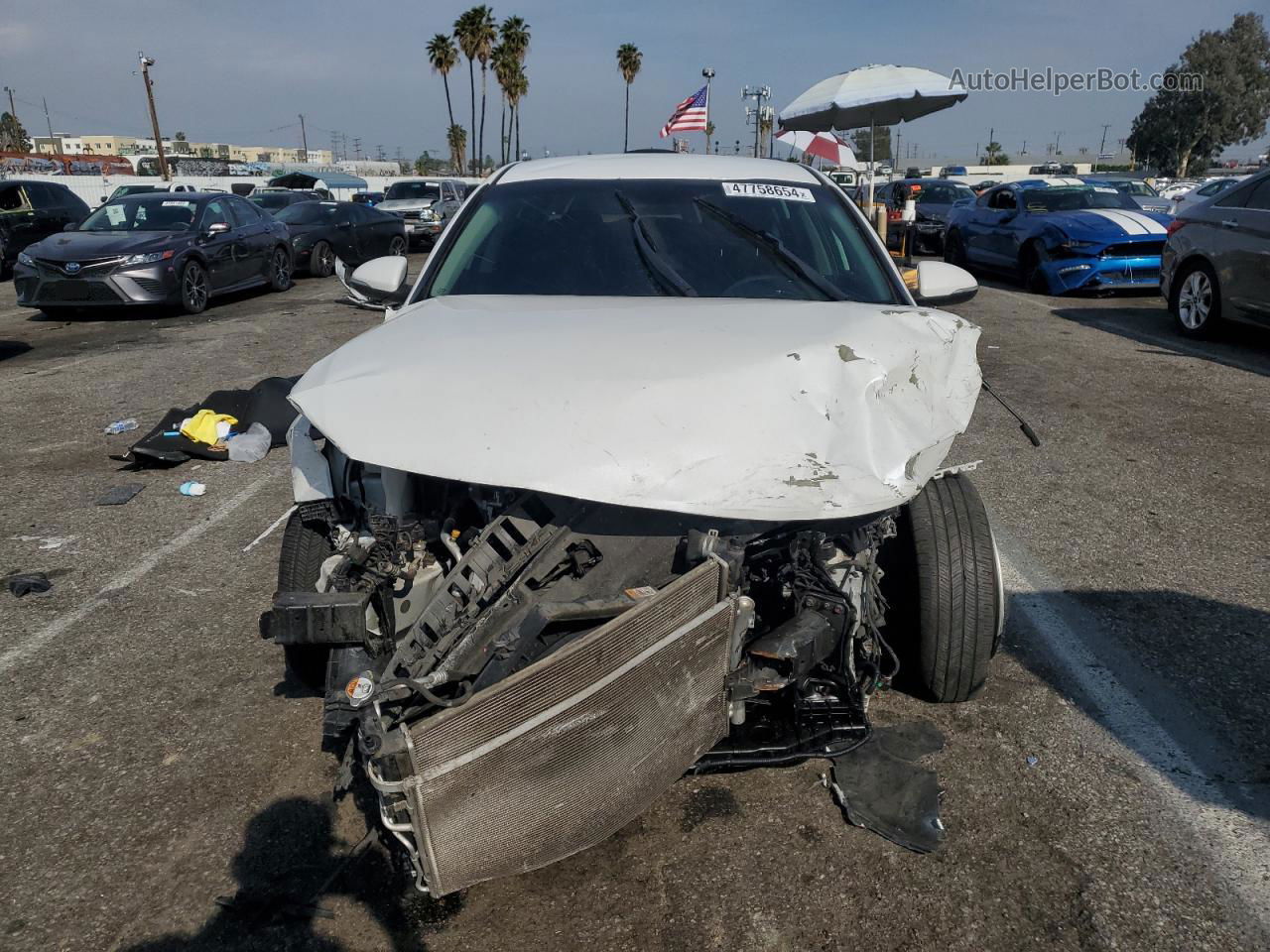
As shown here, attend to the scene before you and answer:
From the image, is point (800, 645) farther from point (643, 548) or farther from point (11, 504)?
point (11, 504)

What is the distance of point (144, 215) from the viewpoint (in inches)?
458

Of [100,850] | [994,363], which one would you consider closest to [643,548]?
[100,850]

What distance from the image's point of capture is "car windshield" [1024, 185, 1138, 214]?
13172 millimetres

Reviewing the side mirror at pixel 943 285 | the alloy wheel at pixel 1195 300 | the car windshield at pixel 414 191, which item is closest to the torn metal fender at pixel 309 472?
the side mirror at pixel 943 285

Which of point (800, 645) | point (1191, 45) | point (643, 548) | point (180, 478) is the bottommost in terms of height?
point (180, 478)

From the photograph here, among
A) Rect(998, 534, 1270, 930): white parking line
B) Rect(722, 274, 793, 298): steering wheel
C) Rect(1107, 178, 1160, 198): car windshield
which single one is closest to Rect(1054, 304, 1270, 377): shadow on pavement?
Rect(998, 534, 1270, 930): white parking line

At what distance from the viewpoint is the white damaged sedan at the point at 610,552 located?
189cm

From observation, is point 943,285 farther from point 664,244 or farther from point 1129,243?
point 1129,243

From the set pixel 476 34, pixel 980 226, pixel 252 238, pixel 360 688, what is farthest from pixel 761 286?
pixel 476 34

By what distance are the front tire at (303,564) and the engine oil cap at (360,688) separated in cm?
78

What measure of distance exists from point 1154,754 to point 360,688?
2372 mm

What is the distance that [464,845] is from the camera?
6.12 feet

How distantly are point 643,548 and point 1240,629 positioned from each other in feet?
8.80

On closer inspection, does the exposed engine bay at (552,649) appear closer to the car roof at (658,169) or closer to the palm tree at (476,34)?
the car roof at (658,169)
